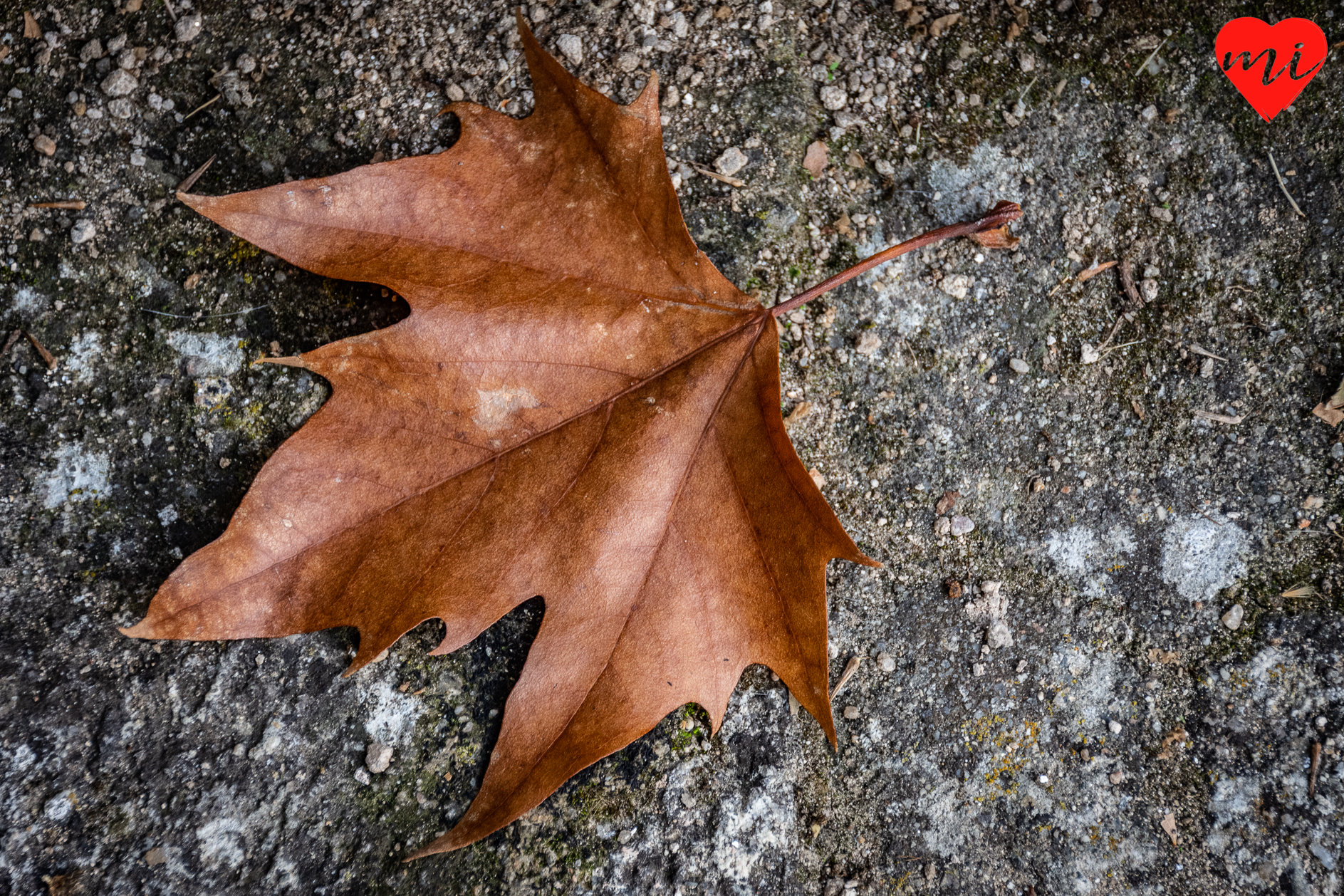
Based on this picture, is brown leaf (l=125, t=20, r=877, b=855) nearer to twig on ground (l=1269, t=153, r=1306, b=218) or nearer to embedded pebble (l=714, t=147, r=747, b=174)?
embedded pebble (l=714, t=147, r=747, b=174)

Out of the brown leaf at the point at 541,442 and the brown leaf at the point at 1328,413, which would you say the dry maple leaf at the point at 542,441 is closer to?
the brown leaf at the point at 541,442

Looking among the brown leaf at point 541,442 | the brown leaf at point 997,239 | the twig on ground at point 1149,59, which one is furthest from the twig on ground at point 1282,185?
the brown leaf at point 541,442

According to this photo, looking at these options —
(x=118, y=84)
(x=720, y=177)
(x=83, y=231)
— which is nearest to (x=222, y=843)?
(x=83, y=231)

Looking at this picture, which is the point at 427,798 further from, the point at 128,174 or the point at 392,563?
the point at 128,174

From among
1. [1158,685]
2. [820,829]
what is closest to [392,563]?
[820,829]

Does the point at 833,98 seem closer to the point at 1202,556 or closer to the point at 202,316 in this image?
the point at 1202,556

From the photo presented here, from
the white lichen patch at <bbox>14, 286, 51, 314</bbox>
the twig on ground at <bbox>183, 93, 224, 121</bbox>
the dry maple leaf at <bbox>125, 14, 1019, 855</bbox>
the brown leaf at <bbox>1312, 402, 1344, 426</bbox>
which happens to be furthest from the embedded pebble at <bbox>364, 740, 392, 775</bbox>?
the brown leaf at <bbox>1312, 402, 1344, 426</bbox>
